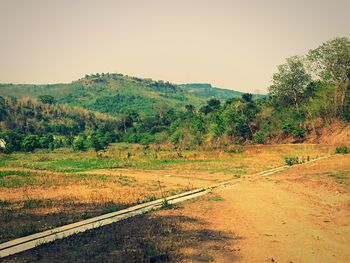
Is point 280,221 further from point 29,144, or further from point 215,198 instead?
point 29,144

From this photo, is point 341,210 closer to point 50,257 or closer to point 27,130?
point 50,257

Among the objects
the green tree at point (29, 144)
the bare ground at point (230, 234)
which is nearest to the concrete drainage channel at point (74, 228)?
the bare ground at point (230, 234)

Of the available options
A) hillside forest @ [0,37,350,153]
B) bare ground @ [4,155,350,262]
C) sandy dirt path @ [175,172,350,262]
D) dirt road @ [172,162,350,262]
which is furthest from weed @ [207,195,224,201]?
hillside forest @ [0,37,350,153]

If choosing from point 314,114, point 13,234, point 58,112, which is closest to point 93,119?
point 58,112

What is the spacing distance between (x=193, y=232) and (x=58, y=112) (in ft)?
373

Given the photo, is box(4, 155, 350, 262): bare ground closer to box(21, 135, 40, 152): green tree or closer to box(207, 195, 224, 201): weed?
box(207, 195, 224, 201): weed

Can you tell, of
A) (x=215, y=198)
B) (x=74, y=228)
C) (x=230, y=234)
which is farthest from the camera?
(x=215, y=198)

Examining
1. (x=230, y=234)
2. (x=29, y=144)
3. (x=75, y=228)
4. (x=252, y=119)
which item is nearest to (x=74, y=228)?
(x=75, y=228)

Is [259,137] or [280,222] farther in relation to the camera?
[259,137]

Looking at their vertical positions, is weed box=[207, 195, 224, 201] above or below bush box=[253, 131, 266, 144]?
below

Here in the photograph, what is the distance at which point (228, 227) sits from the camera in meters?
12.2

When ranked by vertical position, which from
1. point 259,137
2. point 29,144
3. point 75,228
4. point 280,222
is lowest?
point 29,144

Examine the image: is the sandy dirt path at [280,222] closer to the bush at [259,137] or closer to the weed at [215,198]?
the weed at [215,198]

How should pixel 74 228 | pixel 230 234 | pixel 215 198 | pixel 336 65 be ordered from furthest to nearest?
1. pixel 336 65
2. pixel 215 198
3. pixel 74 228
4. pixel 230 234
